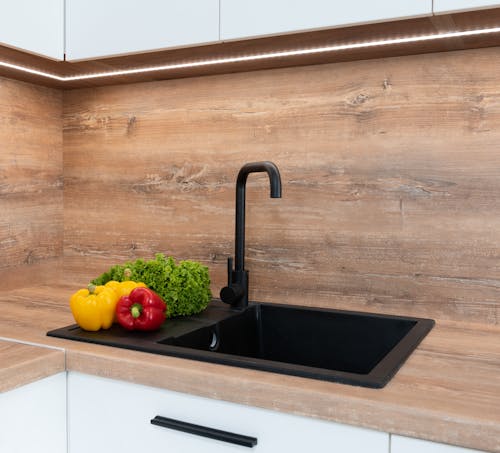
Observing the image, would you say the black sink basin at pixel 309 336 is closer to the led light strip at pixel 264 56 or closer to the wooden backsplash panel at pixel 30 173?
the led light strip at pixel 264 56

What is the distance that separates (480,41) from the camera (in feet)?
4.31

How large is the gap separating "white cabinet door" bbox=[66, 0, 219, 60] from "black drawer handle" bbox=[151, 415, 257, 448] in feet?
2.70

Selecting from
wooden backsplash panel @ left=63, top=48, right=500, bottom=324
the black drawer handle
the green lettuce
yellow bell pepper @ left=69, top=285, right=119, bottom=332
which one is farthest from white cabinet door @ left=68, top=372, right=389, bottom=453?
wooden backsplash panel @ left=63, top=48, right=500, bottom=324

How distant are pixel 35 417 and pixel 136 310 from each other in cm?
29

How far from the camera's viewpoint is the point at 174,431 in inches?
41.0

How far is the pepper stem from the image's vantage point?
4.17 ft

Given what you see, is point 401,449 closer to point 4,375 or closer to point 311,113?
point 4,375

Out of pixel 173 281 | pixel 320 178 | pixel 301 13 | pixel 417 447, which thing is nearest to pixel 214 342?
pixel 173 281

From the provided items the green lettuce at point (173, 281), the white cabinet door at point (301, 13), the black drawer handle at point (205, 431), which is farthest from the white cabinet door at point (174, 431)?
the white cabinet door at point (301, 13)

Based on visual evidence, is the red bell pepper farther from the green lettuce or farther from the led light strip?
the led light strip

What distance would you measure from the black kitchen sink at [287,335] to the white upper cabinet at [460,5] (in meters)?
0.66

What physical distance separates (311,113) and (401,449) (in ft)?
3.11

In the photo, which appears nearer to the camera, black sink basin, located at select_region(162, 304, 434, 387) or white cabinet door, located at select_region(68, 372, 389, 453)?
white cabinet door, located at select_region(68, 372, 389, 453)

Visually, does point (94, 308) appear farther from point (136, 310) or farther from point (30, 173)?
point (30, 173)
